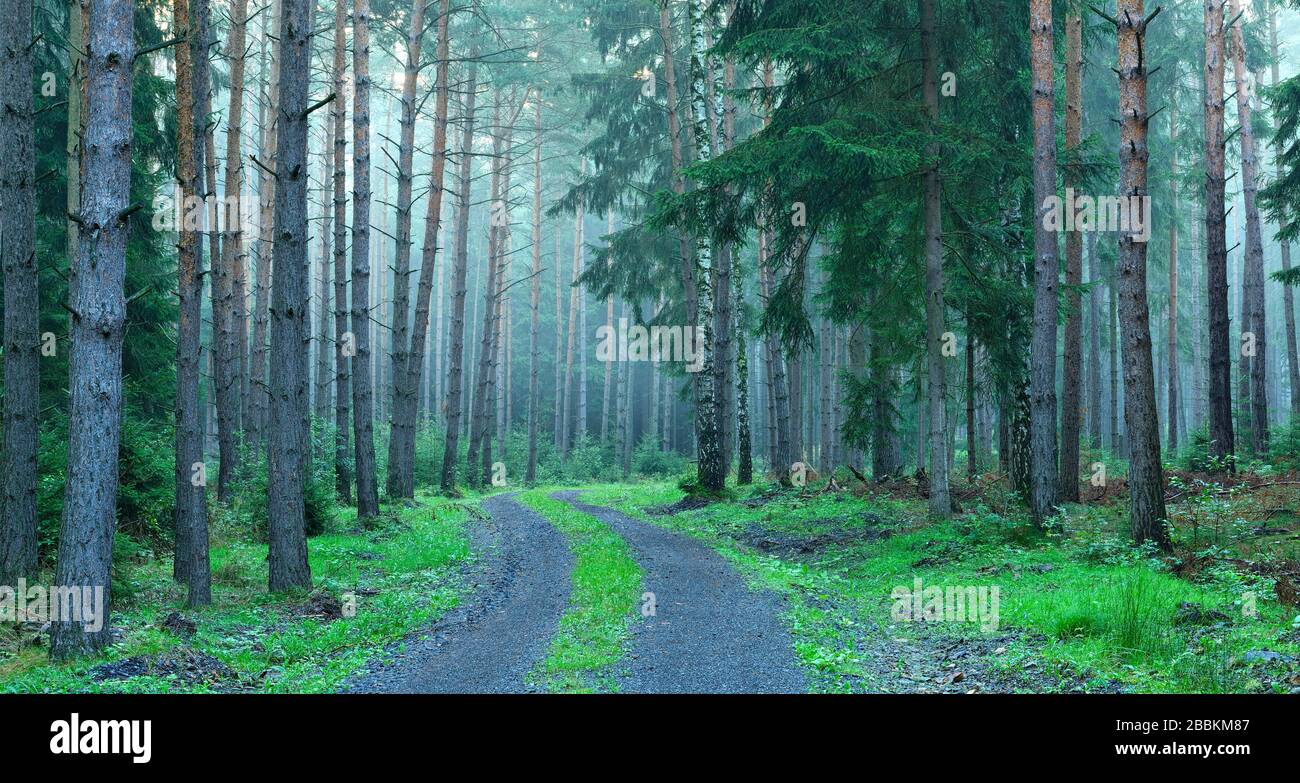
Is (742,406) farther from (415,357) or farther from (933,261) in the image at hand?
(933,261)

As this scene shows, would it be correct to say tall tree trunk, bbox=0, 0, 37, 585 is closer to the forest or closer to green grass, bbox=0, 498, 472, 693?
the forest

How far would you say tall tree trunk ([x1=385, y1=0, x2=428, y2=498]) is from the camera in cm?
2070

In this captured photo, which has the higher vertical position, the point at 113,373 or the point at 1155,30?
the point at 1155,30

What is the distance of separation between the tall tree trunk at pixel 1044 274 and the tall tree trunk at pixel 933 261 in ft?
5.10

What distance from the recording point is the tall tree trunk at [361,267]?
58.1ft

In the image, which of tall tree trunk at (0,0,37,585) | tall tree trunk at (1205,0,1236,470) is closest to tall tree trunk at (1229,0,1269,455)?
tall tree trunk at (1205,0,1236,470)

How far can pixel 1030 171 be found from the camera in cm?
1430

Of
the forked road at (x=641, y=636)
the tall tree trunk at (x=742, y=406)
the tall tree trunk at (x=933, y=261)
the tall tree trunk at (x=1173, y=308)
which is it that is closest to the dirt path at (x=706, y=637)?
the forked road at (x=641, y=636)

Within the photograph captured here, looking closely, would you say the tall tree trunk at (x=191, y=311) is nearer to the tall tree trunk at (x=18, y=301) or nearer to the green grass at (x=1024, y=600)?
the tall tree trunk at (x=18, y=301)

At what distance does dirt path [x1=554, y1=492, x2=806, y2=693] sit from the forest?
0.08 m

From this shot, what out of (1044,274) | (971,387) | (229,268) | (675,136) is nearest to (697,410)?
(971,387)

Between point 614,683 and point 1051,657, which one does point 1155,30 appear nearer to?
point 1051,657
